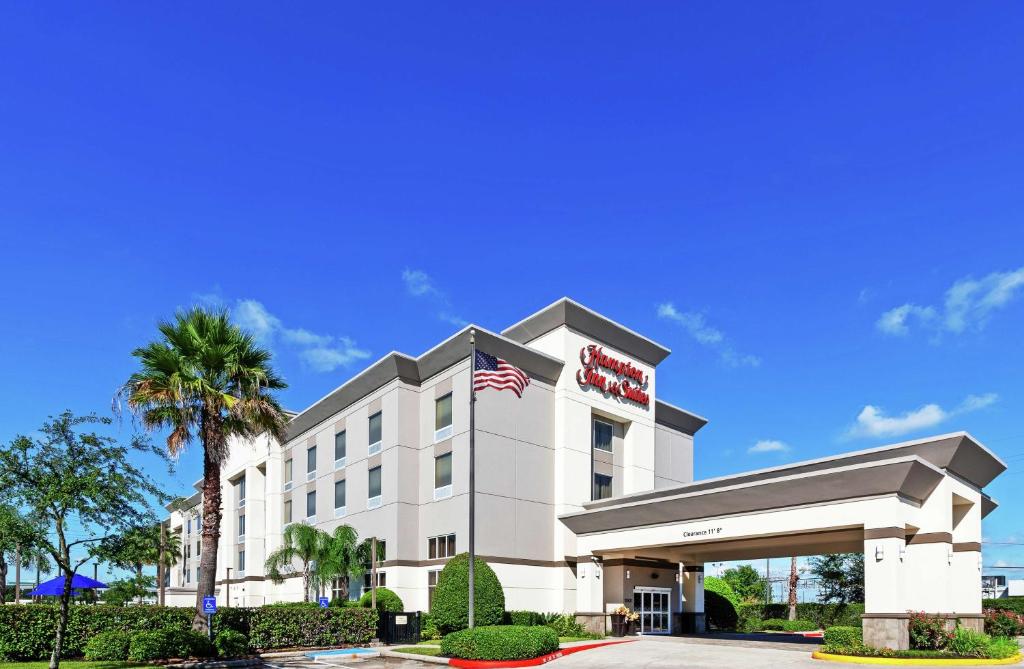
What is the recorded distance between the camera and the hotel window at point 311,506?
52.2m

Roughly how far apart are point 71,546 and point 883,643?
25270mm

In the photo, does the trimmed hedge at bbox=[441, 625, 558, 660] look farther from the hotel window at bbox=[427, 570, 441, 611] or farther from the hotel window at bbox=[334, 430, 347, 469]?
the hotel window at bbox=[334, 430, 347, 469]

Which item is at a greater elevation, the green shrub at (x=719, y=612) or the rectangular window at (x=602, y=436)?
the rectangular window at (x=602, y=436)

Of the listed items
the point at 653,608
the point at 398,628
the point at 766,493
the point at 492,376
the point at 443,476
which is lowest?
the point at 653,608

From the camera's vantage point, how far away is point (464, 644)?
27.7 metres

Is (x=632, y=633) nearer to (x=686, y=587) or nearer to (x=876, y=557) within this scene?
(x=686, y=587)

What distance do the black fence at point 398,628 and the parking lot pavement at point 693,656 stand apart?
28.3ft

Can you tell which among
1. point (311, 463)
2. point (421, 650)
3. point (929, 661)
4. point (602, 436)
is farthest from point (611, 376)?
point (929, 661)

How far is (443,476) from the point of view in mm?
41625

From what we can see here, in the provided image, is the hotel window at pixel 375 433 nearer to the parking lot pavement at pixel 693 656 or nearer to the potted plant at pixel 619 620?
the potted plant at pixel 619 620

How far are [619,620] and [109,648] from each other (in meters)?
21.9

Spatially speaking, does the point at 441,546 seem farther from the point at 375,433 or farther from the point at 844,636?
the point at 844,636

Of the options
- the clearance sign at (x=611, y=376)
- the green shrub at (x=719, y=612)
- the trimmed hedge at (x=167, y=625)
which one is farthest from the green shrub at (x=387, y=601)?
the green shrub at (x=719, y=612)

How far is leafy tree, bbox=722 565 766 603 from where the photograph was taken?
8712 centimetres
